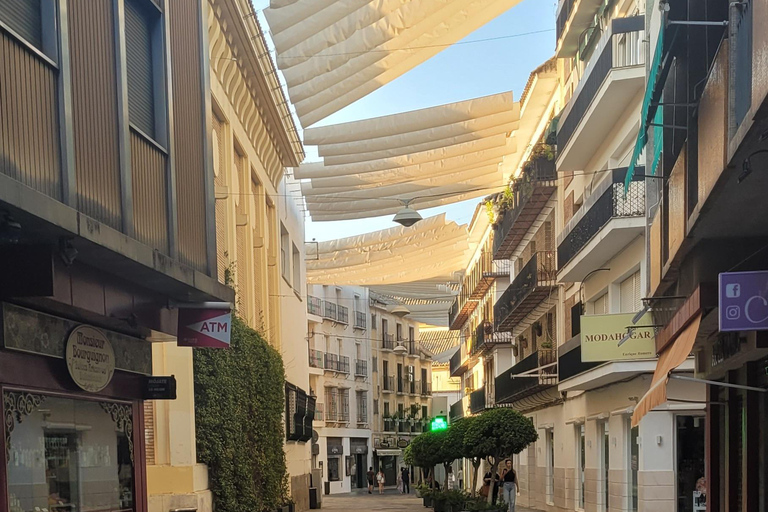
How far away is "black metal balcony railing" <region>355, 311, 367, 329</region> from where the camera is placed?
260 ft

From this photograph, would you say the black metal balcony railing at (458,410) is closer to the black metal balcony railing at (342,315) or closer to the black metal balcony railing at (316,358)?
the black metal balcony railing at (316,358)

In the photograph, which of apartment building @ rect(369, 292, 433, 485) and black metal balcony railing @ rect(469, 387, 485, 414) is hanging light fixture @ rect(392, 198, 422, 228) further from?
apartment building @ rect(369, 292, 433, 485)

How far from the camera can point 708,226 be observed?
10.2m

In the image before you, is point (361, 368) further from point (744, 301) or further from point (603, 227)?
point (744, 301)

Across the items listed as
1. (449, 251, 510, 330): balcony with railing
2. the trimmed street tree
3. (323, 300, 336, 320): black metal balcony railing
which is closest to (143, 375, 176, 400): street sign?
the trimmed street tree

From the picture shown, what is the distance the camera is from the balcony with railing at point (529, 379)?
3497cm

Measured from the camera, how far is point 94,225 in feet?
26.3

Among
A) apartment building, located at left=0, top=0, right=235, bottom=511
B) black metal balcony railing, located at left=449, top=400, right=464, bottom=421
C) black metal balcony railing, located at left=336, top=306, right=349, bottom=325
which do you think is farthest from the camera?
black metal balcony railing, located at left=336, top=306, right=349, bottom=325

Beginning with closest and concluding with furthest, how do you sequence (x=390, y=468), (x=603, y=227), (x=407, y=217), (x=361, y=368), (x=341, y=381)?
(x=603, y=227) < (x=407, y=217) < (x=341, y=381) < (x=361, y=368) < (x=390, y=468)

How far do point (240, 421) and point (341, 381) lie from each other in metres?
53.5

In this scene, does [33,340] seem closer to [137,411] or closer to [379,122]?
[137,411]

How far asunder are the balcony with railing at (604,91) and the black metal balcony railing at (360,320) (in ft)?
169

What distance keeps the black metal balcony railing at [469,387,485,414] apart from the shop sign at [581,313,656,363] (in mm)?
34017

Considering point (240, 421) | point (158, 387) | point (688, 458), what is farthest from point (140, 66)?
point (688, 458)
